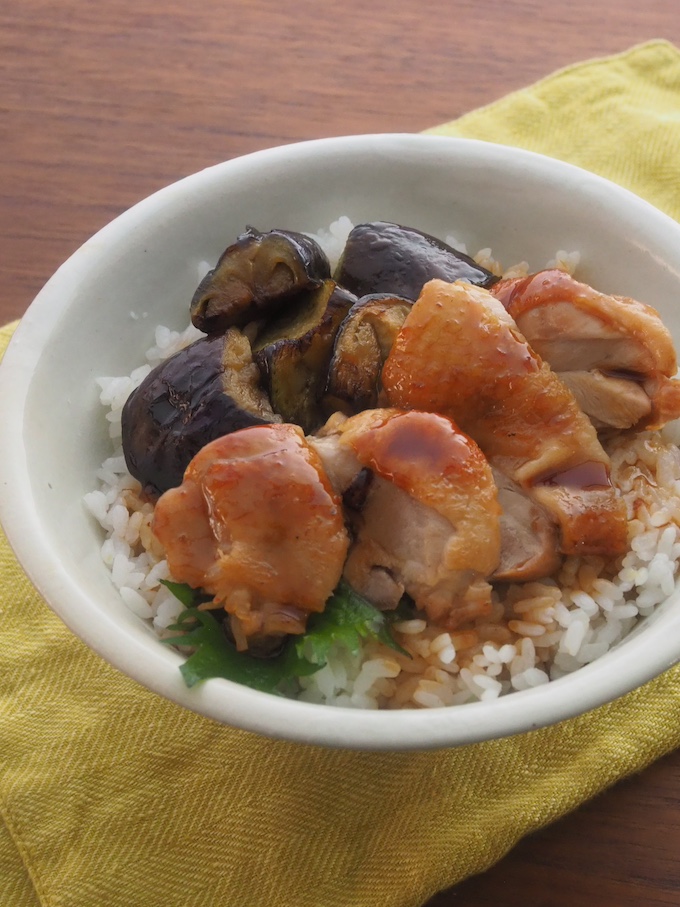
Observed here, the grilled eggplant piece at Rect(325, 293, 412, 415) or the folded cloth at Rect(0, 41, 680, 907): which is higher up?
the grilled eggplant piece at Rect(325, 293, 412, 415)

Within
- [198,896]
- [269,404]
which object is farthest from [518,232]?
[198,896]

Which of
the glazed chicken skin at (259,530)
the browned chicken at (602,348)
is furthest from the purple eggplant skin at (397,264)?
the glazed chicken skin at (259,530)

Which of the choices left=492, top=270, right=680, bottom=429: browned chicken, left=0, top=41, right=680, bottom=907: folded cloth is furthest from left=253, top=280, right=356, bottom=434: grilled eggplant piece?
left=0, top=41, right=680, bottom=907: folded cloth

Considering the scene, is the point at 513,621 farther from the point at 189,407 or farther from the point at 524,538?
the point at 189,407

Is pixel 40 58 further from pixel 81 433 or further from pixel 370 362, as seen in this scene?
pixel 370 362

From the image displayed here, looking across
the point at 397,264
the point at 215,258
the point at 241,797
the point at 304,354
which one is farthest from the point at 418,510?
the point at 215,258

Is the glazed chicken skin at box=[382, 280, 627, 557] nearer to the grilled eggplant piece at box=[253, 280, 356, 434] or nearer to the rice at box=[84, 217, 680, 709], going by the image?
the rice at box=[84, 217, 680, 709]
